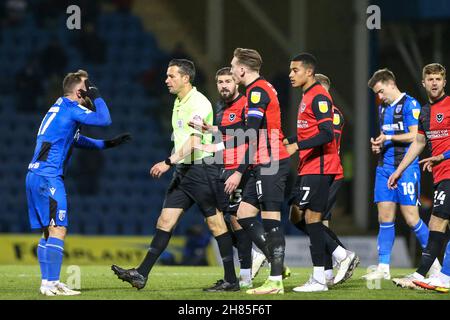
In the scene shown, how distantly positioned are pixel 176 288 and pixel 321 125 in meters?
2.18

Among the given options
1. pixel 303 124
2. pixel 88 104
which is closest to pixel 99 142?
pixel 88 104

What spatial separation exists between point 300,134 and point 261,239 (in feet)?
3.47

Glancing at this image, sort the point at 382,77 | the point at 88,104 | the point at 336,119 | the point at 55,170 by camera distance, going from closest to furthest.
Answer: the point at 55,170, the point at 88,104, the point at 336,119, the point at 382,77

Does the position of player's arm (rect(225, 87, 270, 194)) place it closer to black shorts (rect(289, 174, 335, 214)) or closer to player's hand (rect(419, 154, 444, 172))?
black shorts (rect(289, 174, 335, 214))

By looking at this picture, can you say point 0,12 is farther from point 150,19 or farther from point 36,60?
point 150,19

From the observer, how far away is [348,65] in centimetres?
2014

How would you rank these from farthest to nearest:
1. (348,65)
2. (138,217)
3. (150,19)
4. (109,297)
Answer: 1. (150,19)
2. (348,65)
3. (138,217)
4. (109,297)

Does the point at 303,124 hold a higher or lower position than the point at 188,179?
higher

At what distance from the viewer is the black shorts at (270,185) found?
865cm

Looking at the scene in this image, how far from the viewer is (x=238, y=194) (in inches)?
387

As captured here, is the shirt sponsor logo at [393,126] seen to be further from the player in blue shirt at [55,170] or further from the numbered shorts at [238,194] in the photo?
the player in blue shirt at [55,170]

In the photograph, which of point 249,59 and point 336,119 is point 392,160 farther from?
point 249,59

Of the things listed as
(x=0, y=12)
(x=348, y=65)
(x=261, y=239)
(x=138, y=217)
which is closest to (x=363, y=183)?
(x=348, y=65)

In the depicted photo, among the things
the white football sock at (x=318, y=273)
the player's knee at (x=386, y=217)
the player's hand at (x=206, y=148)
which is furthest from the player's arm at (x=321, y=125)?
the player's knee at (x=386, y=217)
